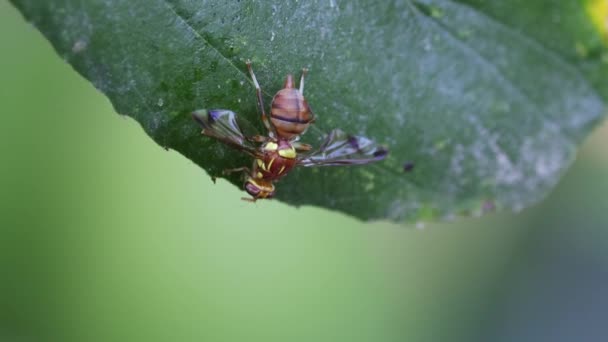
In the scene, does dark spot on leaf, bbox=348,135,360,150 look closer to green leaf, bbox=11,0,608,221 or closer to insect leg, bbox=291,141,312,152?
green leaf, bbox=11,0,608,221

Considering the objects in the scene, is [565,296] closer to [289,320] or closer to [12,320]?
[289,320]

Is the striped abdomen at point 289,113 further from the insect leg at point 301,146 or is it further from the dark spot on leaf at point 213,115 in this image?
the dark spot on leaf at point 213,115

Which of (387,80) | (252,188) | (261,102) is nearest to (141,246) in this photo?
(252,188)

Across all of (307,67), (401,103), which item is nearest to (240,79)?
(307,67)

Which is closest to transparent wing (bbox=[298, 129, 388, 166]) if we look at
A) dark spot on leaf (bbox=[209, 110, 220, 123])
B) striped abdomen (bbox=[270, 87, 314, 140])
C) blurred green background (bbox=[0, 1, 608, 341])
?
striped abdomen (bbox=[270, 87, 314, 140])

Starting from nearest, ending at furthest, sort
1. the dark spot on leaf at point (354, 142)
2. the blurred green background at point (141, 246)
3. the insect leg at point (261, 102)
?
the insect leg at point (261, 102), the dark spot on leaf at point (354, 142), the blurred green background at point (141, 246)

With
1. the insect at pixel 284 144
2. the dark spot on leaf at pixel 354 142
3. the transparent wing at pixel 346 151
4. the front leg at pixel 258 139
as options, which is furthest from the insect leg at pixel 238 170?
the dark spot on leaf at pixel 354 142

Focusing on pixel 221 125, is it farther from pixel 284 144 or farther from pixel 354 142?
pixel 354 142
